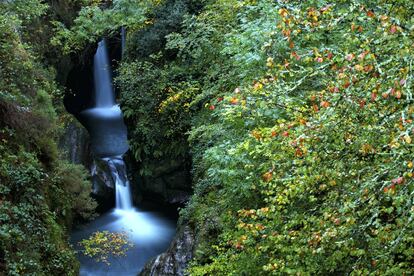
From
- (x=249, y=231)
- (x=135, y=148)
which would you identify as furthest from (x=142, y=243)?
(x=249, y=231)

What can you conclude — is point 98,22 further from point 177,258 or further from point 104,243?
point 177,258

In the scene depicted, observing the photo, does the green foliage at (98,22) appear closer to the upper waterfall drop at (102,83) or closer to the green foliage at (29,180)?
the green foliage at (29,180)

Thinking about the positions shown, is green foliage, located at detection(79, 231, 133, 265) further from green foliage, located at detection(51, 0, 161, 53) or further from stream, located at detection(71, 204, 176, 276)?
green foliage, located at detection(51, 0, 161, 53)

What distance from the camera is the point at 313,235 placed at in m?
4.75

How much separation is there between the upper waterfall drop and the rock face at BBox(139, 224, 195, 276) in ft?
48.6

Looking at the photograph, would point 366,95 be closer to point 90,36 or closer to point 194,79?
point 194,79

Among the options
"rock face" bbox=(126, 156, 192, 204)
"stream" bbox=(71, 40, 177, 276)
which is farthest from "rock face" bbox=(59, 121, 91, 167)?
"rock face" bbox=(126, 156, 192, 204)

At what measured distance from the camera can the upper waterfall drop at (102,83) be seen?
25.2 m

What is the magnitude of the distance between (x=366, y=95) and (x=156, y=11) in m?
15.1

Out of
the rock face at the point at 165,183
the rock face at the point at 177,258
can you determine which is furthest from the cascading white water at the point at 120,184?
the rock face at the point at 177,258

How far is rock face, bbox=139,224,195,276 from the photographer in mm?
10766

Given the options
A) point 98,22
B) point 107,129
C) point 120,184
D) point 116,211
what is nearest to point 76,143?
point 120,184

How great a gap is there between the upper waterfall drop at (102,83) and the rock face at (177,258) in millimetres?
14811

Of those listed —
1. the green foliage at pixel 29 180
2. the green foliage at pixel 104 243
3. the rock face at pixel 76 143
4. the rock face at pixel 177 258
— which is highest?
the rock face at pixel 76 143
